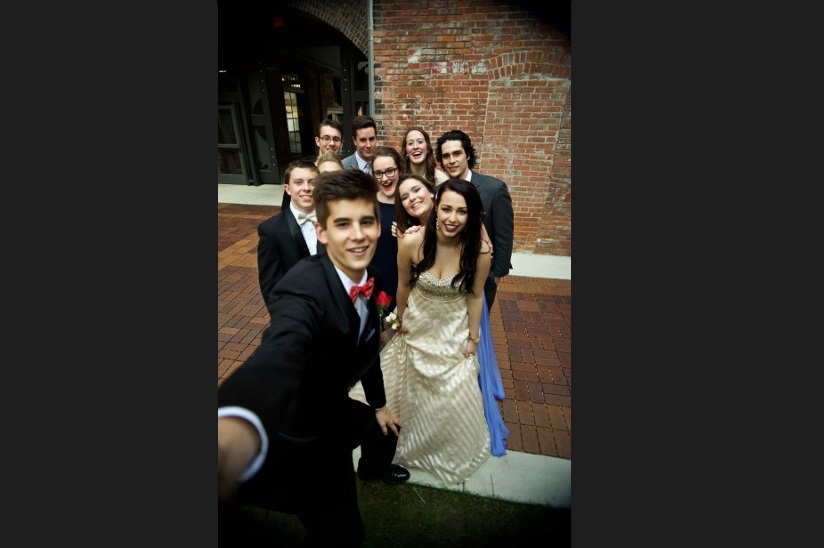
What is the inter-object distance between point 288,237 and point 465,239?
1.13 m

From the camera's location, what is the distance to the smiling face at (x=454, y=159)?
2.96 meters

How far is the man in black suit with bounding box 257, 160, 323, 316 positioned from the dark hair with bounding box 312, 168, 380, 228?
93cm

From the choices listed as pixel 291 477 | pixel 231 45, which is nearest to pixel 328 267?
pixel 291 477

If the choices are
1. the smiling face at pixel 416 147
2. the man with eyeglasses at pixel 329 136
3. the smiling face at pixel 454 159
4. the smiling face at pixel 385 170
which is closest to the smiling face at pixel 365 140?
the man with eyeglasses at pixel 329 136

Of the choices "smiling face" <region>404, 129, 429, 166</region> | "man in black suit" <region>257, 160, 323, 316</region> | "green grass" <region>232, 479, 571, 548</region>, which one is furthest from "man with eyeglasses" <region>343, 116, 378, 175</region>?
"green grass" <region>232, 479, 571, 548</region>

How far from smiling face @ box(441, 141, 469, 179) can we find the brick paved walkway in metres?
1.59

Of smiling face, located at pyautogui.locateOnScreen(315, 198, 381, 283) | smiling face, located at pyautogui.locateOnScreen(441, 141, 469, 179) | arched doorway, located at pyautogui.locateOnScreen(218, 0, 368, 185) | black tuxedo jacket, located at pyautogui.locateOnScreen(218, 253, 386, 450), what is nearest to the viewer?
black tuxedo jacket, located at pyautogui.locateOnScreen(218, 253, 386, 450)

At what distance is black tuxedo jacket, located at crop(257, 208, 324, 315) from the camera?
2232mm

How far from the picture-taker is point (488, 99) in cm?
470

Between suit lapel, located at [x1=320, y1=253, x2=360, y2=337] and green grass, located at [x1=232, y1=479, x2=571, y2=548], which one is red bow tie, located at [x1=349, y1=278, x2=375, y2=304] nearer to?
suit lapel, located at [x1=320, y1=253, x2=360, y2=337]

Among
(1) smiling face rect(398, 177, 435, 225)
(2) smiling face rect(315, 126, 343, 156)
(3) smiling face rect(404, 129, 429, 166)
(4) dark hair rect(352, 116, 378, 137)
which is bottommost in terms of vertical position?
(1) smiling face rect(398, 177, 435, 225)

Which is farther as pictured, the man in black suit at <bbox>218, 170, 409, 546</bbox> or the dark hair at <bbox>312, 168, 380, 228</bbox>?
the dark hair at <bbox>312, 168, 380, 228</bbox>

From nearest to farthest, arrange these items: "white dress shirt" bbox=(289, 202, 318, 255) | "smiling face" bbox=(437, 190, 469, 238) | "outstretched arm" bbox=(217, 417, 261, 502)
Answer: "outstretched arm" bbox=(217, 417, 261, 502), "smiling face" bbox=(437, 190, 469, 238), "white dress shirt" bbox=(289, 202, 318, 255)

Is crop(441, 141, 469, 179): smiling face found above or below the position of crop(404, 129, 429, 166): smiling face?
below
